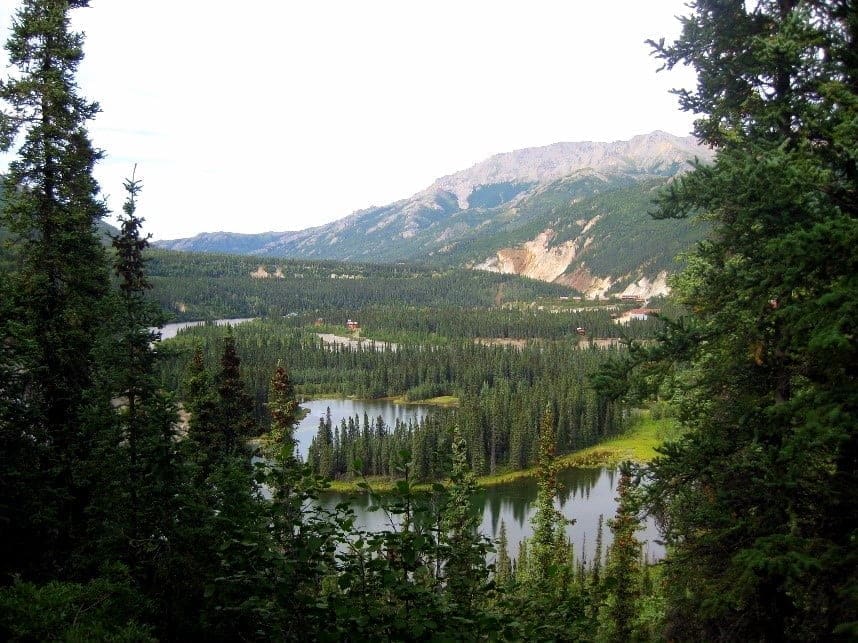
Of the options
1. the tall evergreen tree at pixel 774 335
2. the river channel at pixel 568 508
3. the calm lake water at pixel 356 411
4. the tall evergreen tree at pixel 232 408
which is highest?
the tall evergreen tree at pixel 774 335

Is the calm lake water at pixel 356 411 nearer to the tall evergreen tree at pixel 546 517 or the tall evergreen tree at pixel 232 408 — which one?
the tall evergreen tree at pixel 546 517

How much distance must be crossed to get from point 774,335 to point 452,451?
6468 mm

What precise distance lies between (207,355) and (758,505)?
146m

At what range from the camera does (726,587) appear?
8.90 metres

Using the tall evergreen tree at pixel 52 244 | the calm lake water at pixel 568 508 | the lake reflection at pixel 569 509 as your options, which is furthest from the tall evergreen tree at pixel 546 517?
the tall evergreen tree at pixel 52 244

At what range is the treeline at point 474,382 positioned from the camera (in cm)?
8725

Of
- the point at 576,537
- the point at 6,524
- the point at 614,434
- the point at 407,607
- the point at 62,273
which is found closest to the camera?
the point at 407,607

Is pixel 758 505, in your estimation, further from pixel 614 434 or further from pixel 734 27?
pixel 614 434

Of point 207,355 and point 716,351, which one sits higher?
point 716,351

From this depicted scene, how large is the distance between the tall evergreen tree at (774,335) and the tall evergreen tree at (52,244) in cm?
1474

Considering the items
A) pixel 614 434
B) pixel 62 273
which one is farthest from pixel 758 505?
pixel 614 434

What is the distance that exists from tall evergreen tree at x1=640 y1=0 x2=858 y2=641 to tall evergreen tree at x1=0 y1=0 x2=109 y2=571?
14742 mm

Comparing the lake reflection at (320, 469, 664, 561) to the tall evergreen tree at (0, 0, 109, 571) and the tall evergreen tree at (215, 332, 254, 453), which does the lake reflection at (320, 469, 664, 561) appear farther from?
the tall evergreen tree at (0, 0, 109, 571)

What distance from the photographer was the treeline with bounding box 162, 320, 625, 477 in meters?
87.2
